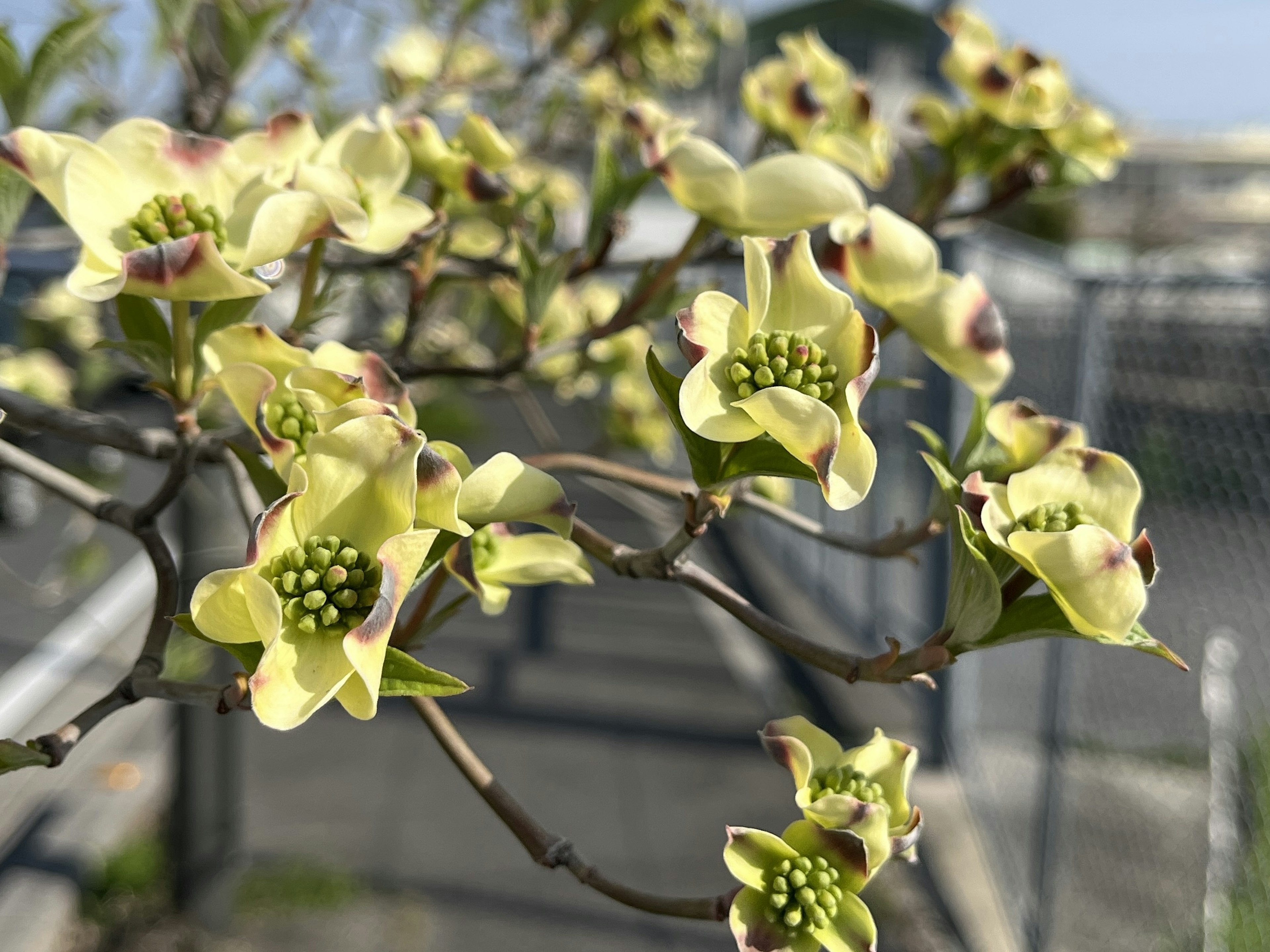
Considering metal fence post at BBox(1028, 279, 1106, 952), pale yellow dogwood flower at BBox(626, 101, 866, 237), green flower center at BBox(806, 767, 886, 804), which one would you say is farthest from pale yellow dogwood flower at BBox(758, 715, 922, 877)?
metal fence post at BBox(1028, 279, 1106, 952)

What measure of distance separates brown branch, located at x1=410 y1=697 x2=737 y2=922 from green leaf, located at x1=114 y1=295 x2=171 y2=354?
7.1 inches

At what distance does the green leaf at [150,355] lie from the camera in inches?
14.7

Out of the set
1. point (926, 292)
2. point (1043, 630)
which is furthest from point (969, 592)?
point (926, 292)

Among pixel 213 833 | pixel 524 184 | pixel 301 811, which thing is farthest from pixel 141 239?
pixel 301 811

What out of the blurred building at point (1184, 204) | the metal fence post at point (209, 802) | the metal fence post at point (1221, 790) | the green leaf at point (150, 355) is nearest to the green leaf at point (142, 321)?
the green leaf at point (150, 355)

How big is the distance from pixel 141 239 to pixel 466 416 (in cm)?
166

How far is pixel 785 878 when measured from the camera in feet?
1.08

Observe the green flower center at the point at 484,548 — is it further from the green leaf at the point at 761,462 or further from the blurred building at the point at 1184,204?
the blurred building at the point at 1184,204

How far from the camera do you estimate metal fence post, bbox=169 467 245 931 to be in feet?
4.87

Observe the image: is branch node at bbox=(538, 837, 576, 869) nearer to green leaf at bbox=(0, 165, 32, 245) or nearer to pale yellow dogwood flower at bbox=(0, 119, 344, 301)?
pale yellow dogwood flower at bbox=(0, 119, 344, 301)

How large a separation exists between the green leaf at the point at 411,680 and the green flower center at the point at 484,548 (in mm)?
103

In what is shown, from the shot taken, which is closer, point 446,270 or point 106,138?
point 106,138

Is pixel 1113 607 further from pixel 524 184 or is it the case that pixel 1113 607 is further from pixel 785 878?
pixel 524 184

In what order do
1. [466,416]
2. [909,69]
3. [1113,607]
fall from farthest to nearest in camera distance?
[909,69] → [466,416] → [1113,607]
